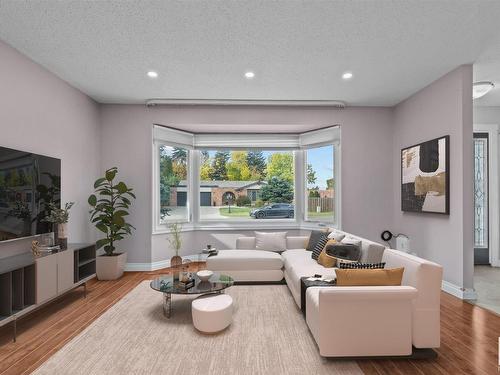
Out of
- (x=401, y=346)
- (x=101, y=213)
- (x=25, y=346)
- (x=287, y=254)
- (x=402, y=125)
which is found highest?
(x=402, y=125)

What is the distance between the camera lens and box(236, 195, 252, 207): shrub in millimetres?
6125

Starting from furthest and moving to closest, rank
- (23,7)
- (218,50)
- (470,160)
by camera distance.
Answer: (470,160) < (218,50) < (23,7)

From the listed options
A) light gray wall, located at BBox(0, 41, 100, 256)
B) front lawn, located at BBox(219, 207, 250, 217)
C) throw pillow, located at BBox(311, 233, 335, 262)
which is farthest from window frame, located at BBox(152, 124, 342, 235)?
throw pillow, located at BBox(311, 233, 335, 262)

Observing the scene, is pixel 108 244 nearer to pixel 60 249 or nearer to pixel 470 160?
pixel 60 249

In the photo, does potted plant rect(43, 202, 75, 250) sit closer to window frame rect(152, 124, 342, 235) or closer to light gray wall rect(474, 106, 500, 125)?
window frame rect(152, 124, 342, 235)

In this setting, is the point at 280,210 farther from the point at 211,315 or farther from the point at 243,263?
the point at 211,315

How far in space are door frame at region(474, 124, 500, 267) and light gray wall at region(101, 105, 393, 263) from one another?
1.89 meters

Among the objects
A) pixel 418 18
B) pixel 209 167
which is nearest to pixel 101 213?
pixel 209 167

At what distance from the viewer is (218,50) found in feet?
10.8

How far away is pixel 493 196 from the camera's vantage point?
209 inches

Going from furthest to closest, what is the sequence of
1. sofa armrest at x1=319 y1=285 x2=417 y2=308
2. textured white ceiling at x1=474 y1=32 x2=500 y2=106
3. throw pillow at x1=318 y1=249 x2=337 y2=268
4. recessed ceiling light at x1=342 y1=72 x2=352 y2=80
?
recessed ceiling light at x1=342 y1=72 x2=352 y2=80, throw pillow at x1=318 y1=249 x2=337 y2=268, textured white ceiling at x1=474 y1=32 x2=500 y2=106, sofa armrest at x1=319 y1=285 x2=417 y2=308

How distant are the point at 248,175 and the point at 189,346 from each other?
13.2ft

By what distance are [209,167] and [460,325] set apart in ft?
15.7

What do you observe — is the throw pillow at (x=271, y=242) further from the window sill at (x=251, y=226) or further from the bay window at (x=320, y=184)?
the bay window at (x=320, y=184)
